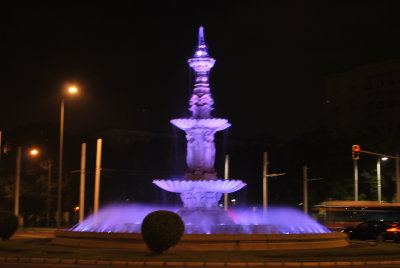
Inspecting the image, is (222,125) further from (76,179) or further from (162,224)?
(76,179)

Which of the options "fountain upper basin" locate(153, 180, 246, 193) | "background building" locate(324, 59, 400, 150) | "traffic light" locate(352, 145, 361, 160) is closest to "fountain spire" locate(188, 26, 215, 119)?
"fountain upper basin" locate(153, 180, 246, 193)

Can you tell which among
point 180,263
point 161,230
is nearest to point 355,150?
point 161,230

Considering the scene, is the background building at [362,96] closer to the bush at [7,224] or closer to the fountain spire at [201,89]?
the fountain spire at [201,89]

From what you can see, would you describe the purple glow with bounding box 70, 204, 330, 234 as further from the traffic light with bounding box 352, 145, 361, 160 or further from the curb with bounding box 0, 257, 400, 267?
the curb with bounding box 0, 257, 400, 267

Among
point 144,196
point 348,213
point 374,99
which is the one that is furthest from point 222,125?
point 374,99

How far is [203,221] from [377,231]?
11.4m

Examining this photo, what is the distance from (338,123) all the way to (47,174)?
56.3 metres

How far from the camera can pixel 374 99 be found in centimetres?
10238

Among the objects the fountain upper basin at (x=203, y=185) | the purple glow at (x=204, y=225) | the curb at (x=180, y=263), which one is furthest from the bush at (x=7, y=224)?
the curb at (x=180, y=263)

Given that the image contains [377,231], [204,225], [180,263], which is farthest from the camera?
[377,231]

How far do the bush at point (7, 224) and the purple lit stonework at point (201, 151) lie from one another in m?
6.73

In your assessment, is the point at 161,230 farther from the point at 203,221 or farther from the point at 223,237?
the point at 203,221

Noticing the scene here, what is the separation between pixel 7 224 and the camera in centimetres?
2998

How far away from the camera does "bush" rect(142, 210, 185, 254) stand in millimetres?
22125
